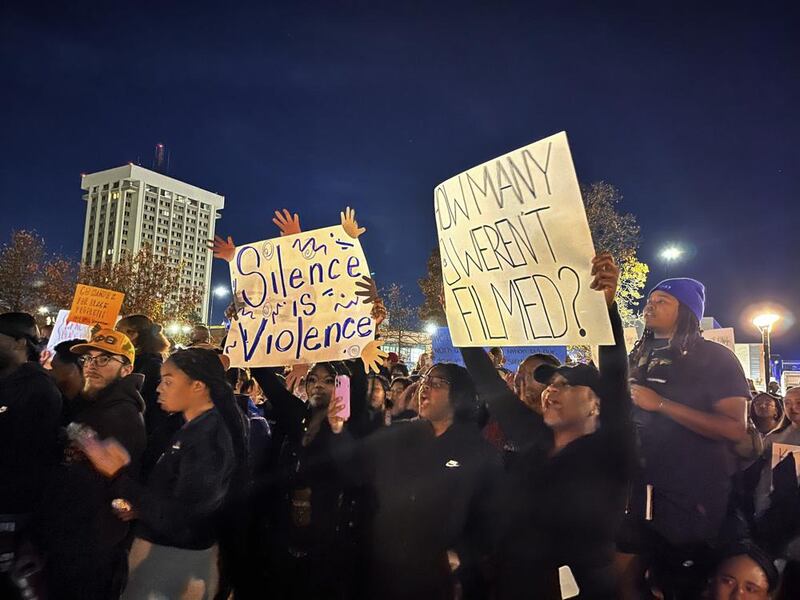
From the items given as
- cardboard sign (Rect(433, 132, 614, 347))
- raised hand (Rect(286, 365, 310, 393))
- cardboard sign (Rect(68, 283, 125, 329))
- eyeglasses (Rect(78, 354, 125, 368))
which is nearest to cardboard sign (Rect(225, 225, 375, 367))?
raised hand (Rect(286, 365, 310, 393))

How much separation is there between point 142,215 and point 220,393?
139 meters

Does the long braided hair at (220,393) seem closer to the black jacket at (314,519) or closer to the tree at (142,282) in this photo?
the black jacket at (314,519)

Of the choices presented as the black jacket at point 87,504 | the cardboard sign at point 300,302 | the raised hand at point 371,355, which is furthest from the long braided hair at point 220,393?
the raised hand at point 371,355

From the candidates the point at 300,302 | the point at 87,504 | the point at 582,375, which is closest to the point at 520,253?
the point at 582,375

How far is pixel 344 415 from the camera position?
4.20 meters

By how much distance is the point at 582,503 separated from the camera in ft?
9.43

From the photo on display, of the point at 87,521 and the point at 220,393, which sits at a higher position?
the point at 220,393

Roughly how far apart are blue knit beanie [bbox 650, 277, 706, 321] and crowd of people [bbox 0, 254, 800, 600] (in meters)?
0.01

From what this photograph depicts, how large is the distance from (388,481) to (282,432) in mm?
1111

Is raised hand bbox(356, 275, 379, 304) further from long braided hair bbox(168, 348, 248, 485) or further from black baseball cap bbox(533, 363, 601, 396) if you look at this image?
black baseball cap bbox(533, 363, 601, 396)

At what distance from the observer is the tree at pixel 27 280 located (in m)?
33.3

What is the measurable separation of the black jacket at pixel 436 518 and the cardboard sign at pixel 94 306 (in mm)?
5481

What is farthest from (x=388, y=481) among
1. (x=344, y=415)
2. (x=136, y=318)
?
(x=136, y=318)

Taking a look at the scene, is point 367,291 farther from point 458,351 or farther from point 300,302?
point 458,351
